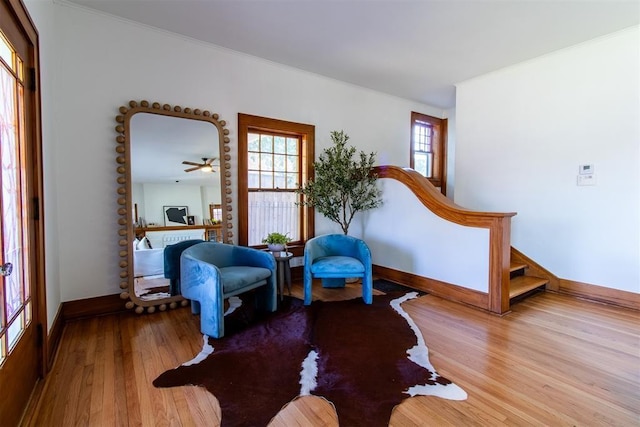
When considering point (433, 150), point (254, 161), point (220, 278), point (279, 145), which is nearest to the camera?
point (220, 278)

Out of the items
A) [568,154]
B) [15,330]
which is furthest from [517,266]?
[15,330]

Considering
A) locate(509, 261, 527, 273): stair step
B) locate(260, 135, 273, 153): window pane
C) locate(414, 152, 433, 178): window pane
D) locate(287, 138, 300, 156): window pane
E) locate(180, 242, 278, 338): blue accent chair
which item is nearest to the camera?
locate(180, 242, 278, 338): blue accent chair

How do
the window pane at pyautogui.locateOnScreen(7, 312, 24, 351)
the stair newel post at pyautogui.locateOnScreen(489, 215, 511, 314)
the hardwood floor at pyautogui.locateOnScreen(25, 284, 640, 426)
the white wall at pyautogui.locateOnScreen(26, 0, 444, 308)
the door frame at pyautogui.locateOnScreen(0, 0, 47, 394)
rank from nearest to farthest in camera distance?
the window pane at pyautogui.locateOnScreen(7, 312, 24, 351)
the hardwood floor at pyautogui.locateOnScreen(25, 284, 640, 426)
the door frame at pyautogui.locateOnScreen(0, 0, 47, 394)
the white wall at pyautogui.locateOnScreen(26, 0, 444, 308)
the stair newel post at pyautogui.locateOnScreen(489, 215, 511, 314)

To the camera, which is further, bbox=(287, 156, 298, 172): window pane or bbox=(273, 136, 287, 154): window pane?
bbox=(287, 156, 298, 172): window pane

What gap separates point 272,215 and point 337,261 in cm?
134

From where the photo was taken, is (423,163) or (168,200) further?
(423,163)

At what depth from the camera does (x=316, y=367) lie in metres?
2.11

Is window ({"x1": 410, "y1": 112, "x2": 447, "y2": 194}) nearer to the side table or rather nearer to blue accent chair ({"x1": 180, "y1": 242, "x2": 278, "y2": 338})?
the side table

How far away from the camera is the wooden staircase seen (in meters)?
3.43

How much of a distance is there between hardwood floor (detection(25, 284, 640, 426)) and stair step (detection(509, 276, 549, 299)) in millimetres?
264

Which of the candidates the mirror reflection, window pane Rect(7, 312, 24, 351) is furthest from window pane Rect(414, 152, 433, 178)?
window pane Rect(7, 312, 24, 351)

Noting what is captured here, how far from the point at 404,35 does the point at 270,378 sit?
141 inches

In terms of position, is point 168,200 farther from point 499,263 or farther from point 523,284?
point 523,284

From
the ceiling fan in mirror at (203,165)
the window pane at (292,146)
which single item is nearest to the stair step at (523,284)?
Answer: the window pane at (292,146)
